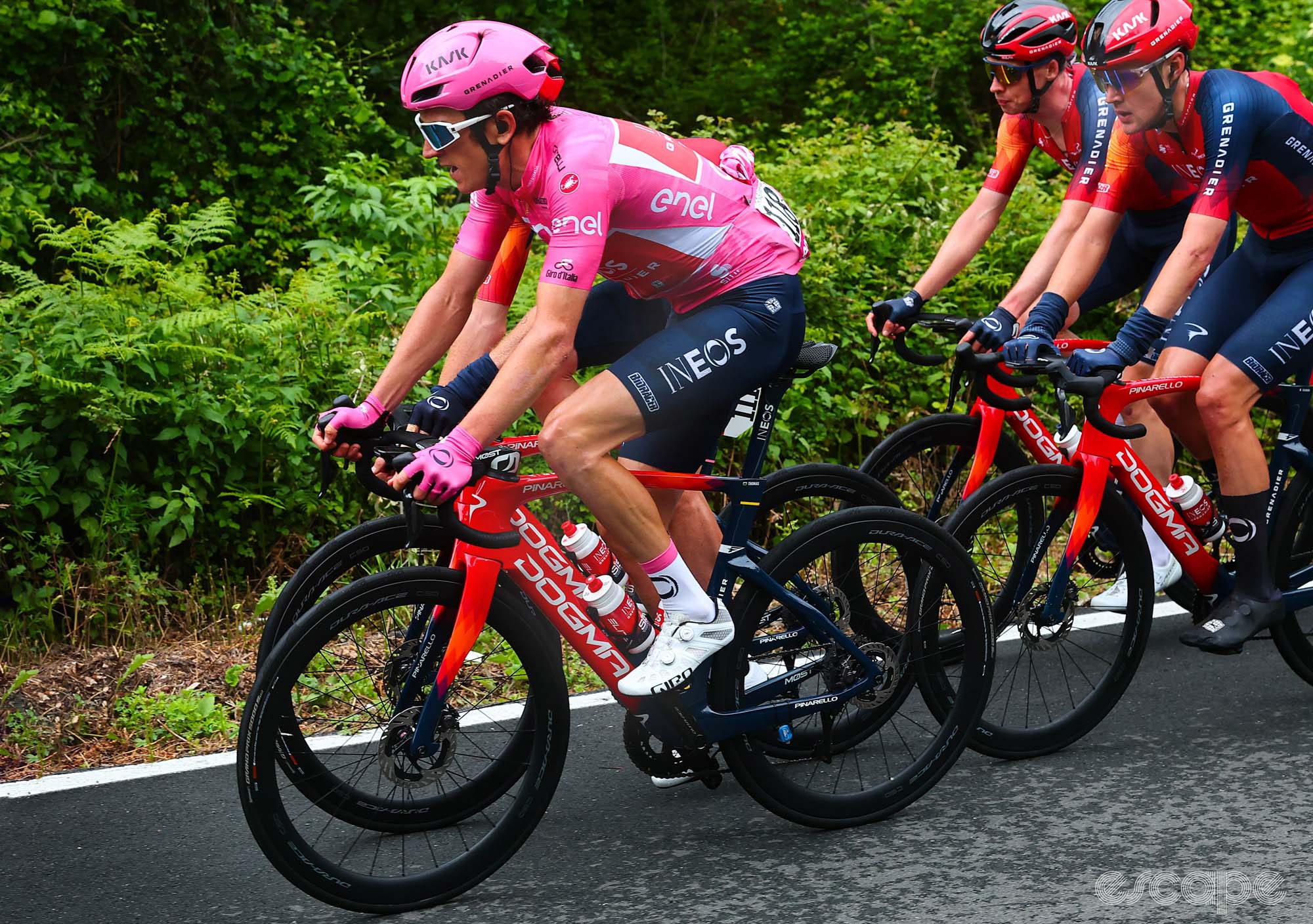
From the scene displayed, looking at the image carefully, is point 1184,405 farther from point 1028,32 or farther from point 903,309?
point 1028,32

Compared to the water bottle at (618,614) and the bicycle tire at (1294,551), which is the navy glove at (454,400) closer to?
the water bottle at (618,614)

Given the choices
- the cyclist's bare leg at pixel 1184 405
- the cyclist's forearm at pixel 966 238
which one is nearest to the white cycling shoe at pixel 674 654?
the cyclist's bare leg at pixel 1184 405

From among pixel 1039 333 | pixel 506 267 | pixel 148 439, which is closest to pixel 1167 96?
pixel 1039 333

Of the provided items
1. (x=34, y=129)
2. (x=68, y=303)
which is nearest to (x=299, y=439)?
(x=68, y=303)

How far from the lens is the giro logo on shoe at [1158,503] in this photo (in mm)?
4668

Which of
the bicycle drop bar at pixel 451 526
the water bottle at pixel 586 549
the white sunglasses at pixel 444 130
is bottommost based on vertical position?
the water bottle at pixel 586 549

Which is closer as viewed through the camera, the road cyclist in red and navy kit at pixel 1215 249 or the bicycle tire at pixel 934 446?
the road cyclist in red and navy kit at pixel 1215 249

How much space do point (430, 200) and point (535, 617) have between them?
5014mm

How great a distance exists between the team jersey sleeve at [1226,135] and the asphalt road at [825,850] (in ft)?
5.84

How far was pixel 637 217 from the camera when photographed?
384cm

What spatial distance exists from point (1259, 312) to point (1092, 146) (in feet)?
3.01

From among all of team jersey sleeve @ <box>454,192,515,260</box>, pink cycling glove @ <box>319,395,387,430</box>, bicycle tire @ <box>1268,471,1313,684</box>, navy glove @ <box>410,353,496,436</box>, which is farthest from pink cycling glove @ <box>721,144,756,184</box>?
bicycle tire @ <box>1268,471,1313,684</box>

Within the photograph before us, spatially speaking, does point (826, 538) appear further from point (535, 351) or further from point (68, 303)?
point (68, 303)

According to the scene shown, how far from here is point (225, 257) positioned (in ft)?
33.3
